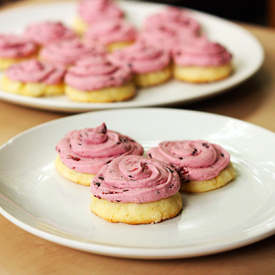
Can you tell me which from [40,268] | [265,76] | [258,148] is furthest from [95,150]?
[265,76]

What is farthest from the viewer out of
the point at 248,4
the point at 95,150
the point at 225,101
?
the point at 248,4

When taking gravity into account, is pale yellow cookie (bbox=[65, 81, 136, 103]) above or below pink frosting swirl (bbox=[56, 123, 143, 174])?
below

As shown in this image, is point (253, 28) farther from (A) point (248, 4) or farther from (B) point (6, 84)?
(A) point (248, 4)

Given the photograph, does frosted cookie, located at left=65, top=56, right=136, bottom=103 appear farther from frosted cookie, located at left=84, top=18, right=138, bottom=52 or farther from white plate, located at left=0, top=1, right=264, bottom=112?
frosted cookie, located at left=84, top=18, right=138, bottom=52

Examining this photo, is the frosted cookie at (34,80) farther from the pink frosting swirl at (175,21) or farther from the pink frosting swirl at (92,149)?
the pink frosting swirl at (175,21)

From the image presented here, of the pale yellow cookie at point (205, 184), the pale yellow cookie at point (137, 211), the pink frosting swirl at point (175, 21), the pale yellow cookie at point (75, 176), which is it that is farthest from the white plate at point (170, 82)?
the pale yellow cookie at point (137, 211)

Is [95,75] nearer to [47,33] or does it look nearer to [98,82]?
[98,82]

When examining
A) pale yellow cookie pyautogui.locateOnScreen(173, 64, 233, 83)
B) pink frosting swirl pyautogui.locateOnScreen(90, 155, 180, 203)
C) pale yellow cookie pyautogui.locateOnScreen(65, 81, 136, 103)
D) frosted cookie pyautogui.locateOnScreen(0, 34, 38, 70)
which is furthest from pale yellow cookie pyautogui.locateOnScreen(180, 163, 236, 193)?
frosted cookie pyautogui.locateOnScreen(0, 34, 38, 70)
